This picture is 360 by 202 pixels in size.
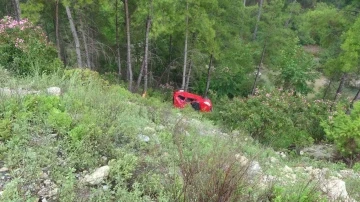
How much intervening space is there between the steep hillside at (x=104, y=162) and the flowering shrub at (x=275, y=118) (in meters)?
5.23

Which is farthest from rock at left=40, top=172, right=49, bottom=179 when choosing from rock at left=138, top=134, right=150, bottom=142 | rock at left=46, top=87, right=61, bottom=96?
rock at left=46, top=87, right=61, bottom=96

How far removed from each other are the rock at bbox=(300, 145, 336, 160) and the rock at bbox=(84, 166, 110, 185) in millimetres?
8235

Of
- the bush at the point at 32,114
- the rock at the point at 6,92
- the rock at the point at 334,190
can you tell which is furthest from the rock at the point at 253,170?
Result: the rock at the point at 6,92

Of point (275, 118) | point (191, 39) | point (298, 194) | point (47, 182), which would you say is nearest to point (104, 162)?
point (47, 182)

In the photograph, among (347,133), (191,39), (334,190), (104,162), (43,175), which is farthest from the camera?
(191,39)

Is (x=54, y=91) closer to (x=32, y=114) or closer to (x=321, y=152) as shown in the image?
(x=32, y=114)

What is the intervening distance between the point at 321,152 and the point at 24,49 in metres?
9.54

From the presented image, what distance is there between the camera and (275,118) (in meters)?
10.5

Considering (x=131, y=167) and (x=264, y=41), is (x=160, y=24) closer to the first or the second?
(x=264, y=41)

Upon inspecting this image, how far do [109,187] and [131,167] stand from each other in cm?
34

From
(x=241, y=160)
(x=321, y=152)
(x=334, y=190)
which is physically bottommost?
(x=321, y=152)

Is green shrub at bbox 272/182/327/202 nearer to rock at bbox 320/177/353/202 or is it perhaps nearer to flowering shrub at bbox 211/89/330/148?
rock at bbox 320/177/353/202

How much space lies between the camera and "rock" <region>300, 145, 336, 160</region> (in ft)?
33.9

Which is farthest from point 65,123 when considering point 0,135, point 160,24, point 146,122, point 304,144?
point 304,144
